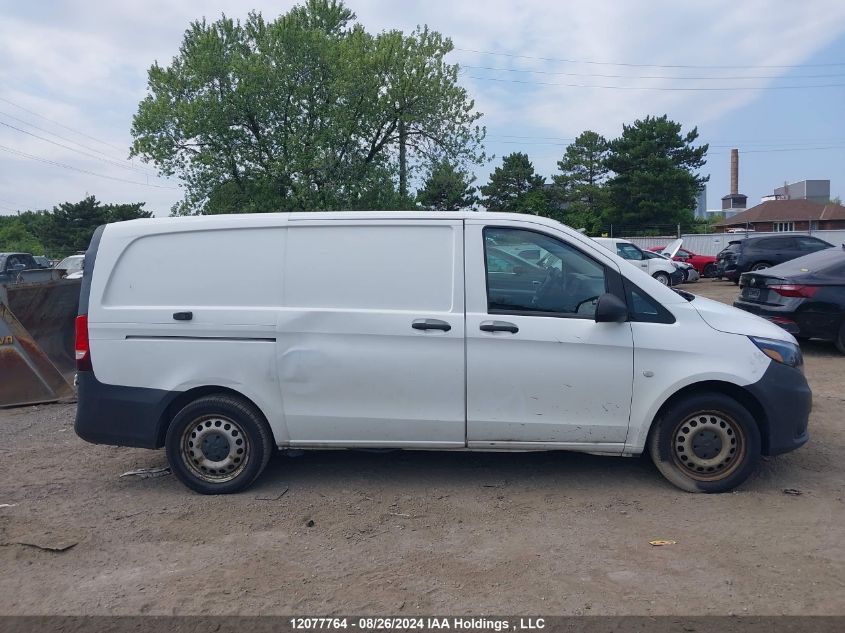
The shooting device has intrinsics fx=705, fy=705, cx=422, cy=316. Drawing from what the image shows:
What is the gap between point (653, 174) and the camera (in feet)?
151

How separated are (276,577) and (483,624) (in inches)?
46.5

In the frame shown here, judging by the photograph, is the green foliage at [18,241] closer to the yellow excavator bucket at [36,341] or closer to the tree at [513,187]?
the tree at [513,187]

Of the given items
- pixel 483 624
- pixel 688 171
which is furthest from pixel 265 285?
pixel 688 171

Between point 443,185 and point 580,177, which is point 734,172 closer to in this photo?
point 580,177

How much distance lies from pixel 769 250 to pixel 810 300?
15.7m

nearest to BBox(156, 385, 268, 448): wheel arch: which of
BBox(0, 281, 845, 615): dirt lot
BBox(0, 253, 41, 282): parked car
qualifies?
BBox(0, 281, 845, 615): dirt lot

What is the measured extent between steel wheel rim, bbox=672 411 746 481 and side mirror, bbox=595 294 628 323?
87 cm

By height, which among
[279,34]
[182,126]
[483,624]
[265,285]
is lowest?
[483,624]

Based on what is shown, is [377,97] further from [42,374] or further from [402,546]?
[402,546]

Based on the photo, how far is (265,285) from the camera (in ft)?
16.2

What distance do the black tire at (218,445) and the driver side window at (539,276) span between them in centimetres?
187

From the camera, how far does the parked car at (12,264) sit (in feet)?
65.1

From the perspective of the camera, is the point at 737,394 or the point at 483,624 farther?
the point at 737,394

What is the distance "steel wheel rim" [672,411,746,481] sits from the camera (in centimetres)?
478
